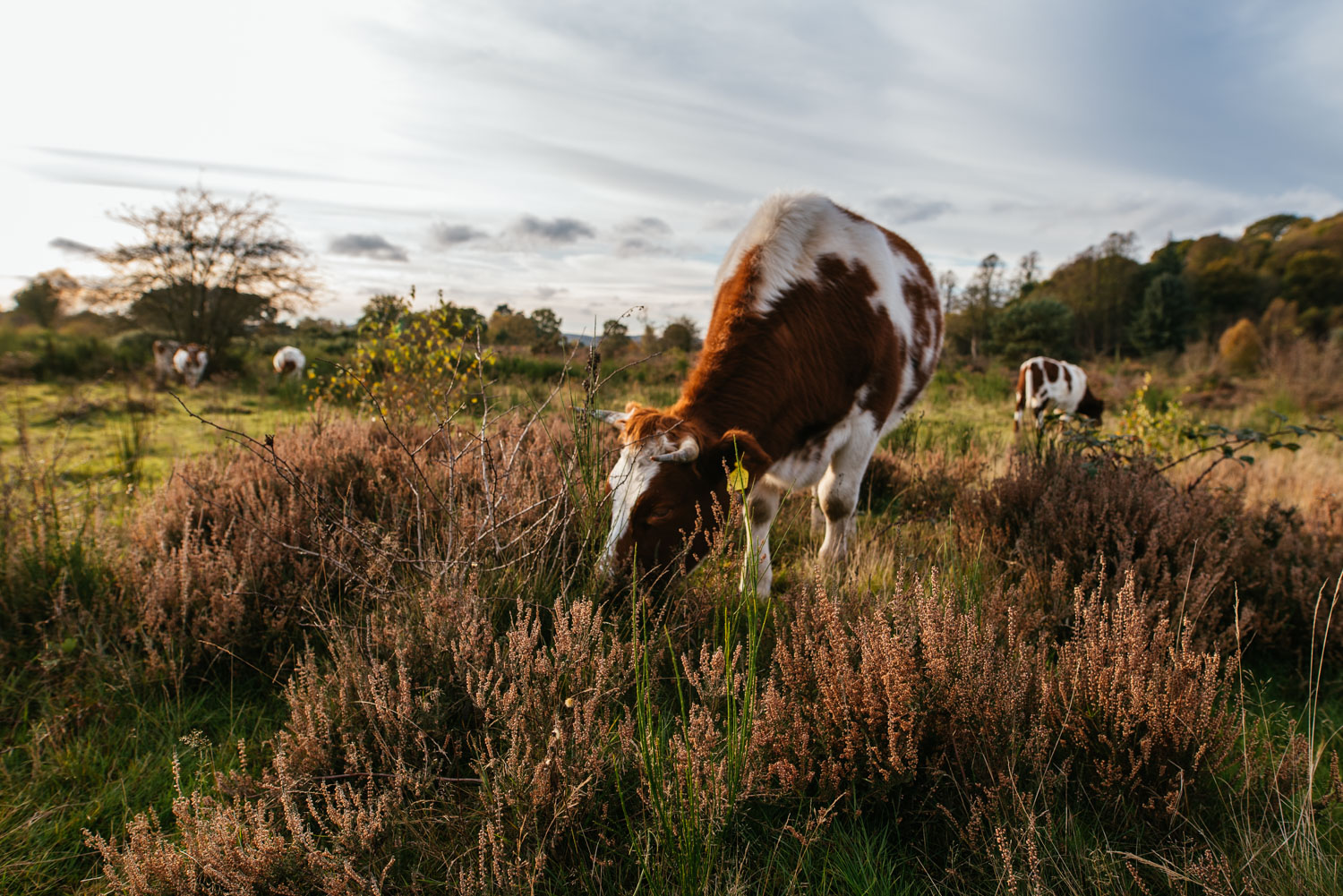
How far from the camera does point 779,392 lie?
3.13 metres

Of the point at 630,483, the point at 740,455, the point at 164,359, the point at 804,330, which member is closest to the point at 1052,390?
the point at 804,330

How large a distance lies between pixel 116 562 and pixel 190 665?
3.21ft

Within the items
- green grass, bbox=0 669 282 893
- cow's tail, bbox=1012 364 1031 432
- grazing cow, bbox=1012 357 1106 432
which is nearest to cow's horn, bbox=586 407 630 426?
green grass, bbox=0 669 282 893

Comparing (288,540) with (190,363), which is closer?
(288,540)

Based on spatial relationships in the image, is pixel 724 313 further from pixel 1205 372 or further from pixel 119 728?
pixel 1205 372

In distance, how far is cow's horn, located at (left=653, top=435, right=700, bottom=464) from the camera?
2469 mm

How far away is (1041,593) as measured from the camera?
120 inches

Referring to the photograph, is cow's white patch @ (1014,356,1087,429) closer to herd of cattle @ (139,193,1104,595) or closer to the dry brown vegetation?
herd of cattle @ (139,193,1104,595)

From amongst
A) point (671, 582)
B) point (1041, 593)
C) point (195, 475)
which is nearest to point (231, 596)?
point (195, 475)

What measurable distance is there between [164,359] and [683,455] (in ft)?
69.3

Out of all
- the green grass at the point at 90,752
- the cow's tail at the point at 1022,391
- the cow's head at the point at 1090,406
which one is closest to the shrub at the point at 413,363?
the green grass at the point at 90,752

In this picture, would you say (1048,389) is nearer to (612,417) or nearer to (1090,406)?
(1090,406)

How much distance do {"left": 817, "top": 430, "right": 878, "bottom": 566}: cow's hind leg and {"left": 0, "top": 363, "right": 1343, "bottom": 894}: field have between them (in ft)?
2.02

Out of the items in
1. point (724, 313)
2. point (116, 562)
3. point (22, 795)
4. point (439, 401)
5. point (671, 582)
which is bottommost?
point (22, 795)
